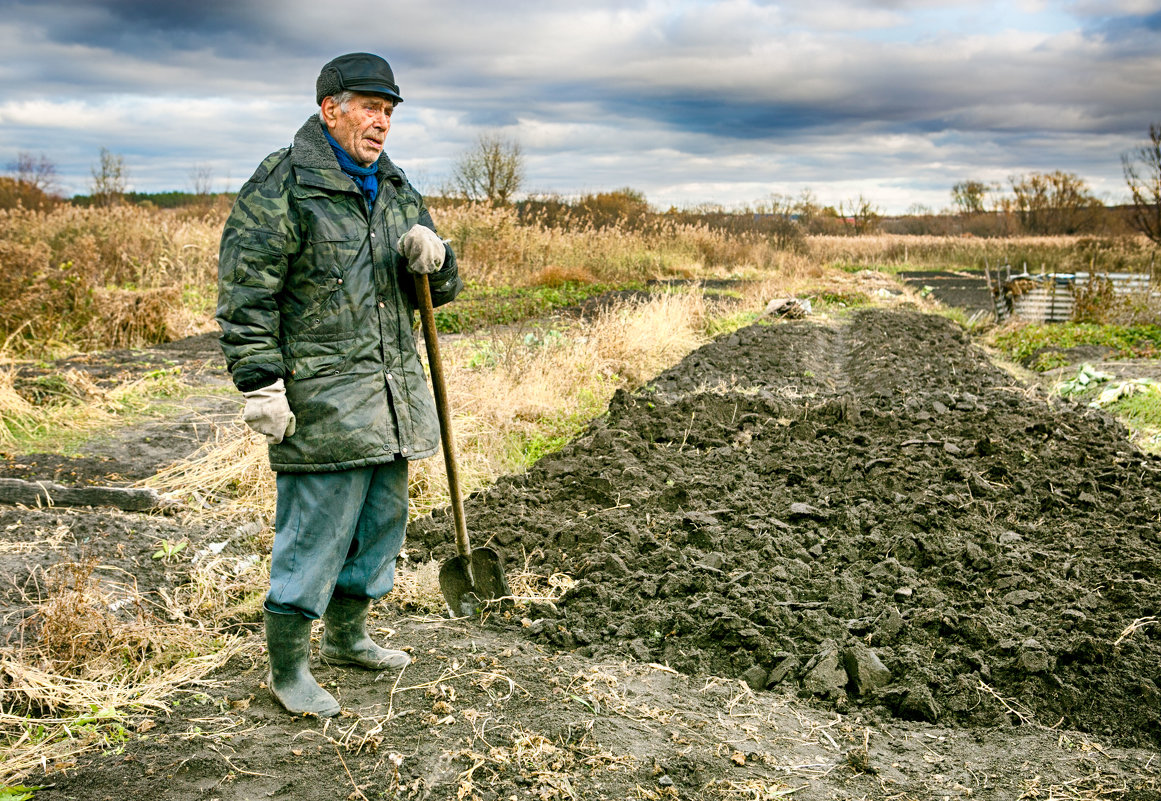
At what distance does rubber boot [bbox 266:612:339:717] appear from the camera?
9.93ft

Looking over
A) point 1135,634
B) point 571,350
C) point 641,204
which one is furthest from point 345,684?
point 641,204

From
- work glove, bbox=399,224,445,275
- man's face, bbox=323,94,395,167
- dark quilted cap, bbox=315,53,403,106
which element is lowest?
work glove, bbox=399,224,445,275

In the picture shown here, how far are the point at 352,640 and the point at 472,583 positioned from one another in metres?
0.70

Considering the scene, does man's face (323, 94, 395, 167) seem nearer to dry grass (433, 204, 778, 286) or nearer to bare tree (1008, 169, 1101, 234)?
dry grass (433, 204, 778, 286)

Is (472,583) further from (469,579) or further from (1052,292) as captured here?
(1052,292)

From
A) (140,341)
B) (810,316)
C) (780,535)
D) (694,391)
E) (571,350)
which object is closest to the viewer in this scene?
(780,535)

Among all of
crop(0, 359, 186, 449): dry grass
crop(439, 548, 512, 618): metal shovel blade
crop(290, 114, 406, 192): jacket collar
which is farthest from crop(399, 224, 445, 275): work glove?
crop(0, 359, 186, 449): dry grass

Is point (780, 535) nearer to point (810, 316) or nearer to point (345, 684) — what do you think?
point (345, 684)

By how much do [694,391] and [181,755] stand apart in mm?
6135

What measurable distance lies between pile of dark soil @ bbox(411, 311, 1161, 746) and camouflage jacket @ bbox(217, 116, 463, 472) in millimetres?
1355

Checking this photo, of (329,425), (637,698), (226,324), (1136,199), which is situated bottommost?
(637,698)

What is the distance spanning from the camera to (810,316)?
1560 centimetres

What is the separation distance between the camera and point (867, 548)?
4660 mm

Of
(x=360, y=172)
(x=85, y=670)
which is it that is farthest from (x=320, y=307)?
(x=85, y=670)
